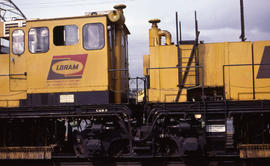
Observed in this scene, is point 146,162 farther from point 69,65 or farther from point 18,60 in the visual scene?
point 18,60

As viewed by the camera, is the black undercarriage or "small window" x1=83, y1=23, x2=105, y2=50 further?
"small window" x1=83, y1=23, x2=105, y2=50

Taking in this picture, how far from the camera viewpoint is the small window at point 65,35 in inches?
339

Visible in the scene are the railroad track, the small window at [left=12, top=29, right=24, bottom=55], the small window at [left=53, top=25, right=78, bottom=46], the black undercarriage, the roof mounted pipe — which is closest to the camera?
the black undercarriage

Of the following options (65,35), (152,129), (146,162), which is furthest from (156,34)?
(146,162)

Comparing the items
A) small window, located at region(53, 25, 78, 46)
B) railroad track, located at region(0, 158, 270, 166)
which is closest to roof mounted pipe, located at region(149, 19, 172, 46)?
→ small window, located at region(53, 25, 78, 46)

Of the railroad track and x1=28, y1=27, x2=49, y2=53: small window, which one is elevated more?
x1=28, y1=27, x2=49, y2=53: small window

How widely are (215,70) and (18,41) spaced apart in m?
6.08

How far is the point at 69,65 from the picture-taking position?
8.63m

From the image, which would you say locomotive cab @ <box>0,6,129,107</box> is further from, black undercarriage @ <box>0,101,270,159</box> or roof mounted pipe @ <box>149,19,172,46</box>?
roof mounted pipe @ <box>149,19,172,46</box>

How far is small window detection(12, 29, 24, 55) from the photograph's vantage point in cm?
889

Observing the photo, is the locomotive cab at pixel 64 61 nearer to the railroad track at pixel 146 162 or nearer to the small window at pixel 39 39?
the small window at pixel 39 39

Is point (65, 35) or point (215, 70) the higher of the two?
point (65, 35)

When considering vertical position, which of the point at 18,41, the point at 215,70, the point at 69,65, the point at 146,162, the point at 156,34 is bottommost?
the point at 146,162

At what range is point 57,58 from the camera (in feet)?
28.5
